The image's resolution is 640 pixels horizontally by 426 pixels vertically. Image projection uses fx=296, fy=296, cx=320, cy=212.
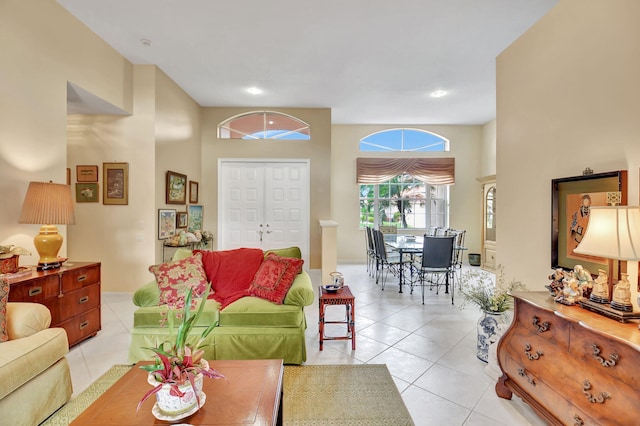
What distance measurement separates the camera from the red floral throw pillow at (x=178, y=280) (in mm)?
2605

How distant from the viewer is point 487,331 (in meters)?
2.65

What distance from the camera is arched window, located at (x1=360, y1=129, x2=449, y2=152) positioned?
7.33 metres

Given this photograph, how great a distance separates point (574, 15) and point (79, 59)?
4.80 metres

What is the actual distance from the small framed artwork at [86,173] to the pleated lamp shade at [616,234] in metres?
5.49

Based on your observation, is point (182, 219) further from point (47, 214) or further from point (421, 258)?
point (421, 258)

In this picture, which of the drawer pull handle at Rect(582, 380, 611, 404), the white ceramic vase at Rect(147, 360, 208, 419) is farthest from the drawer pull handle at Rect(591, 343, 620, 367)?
the white ceramic vase at Rect(147, 360, 208, 419)

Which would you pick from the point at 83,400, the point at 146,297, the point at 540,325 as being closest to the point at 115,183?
the point at 146,297

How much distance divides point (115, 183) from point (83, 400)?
3.08 metres

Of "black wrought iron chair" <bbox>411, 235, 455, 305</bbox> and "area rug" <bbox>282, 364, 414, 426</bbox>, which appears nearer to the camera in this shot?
"area rug" <bbox>282, 364, 414, 426</bbox>

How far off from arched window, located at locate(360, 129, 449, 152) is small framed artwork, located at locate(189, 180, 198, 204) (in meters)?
3.95

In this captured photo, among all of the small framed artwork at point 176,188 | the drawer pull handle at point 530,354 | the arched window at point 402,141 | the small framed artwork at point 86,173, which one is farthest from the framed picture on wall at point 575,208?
the small framed artwork at point 86,173

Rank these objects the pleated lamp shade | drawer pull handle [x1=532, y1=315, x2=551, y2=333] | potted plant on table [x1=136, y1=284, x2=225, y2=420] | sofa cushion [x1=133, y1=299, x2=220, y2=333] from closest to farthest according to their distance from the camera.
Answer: potted plant on table [x1=136, y1=284, x2=225, y2=420] → the pleated lamp shade → drawer pull handle [x1=532, y1=315, x2=551, y2=333] → sofa cushion [x1=133, y1=299, x2=220, y2=333]

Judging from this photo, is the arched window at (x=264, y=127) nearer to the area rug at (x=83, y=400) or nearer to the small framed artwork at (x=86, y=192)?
the small framed artwork at (x=86, y=192)

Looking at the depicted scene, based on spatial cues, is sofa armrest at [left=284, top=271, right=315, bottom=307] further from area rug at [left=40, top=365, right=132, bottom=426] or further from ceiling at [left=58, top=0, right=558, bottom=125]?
ceiling at [left=58, top=0, right=558, bottom=125]
